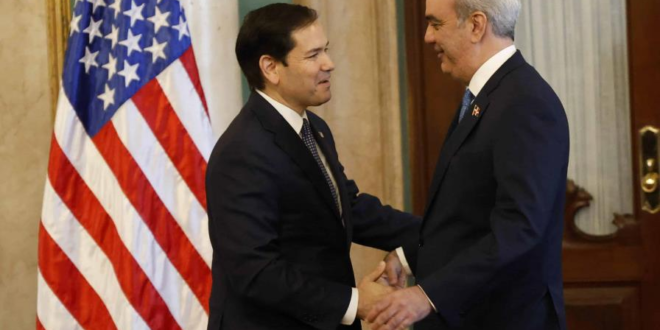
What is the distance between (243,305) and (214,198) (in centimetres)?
30

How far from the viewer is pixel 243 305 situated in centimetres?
267

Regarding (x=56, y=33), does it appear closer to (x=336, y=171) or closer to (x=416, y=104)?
(x=416, y=104)

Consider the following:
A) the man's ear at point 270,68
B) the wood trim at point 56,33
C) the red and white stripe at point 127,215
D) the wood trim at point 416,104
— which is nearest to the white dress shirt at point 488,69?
the man's ear at point 270,68

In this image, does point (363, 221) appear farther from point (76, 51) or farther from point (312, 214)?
point (76, 51)

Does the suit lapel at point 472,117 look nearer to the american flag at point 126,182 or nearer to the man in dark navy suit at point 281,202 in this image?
the man in dark navy suit at point 281,202

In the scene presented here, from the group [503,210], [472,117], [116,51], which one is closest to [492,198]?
[503,210]

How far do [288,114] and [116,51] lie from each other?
3.77 feet

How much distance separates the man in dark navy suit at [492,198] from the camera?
2402mm

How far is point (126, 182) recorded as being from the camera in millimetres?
3648

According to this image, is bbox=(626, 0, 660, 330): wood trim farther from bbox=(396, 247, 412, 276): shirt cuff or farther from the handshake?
the handshake

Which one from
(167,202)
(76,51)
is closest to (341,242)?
(167,202)

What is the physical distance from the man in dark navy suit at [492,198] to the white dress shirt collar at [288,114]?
0.43 meters

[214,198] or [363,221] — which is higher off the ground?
[214,198]

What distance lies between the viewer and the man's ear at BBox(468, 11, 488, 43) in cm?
259
